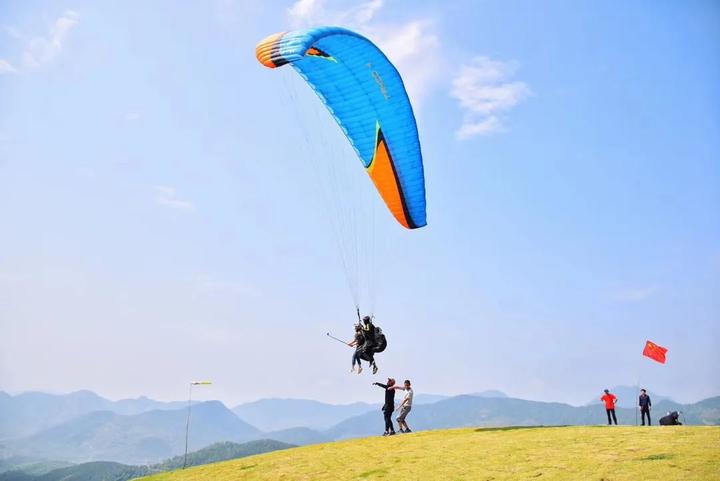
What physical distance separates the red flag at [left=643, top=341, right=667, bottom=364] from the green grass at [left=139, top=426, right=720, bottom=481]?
40.2ft

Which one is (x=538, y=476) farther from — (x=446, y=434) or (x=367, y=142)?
(x=367, y=142)

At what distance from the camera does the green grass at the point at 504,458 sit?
13250 mm

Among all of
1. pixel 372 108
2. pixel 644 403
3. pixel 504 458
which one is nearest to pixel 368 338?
pixel 504 458

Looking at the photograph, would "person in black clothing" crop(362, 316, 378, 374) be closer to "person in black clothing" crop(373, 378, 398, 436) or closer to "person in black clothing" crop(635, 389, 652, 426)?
"person in black clothing" crop(373, 378, 398, 436)

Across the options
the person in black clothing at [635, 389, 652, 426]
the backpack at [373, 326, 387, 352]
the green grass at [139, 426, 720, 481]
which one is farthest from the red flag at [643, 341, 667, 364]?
the backpack at [373, 326, 387, 352]

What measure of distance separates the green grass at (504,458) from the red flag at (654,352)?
1226 cm

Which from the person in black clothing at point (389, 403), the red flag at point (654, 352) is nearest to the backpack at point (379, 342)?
the person in black clothing at point (389, 403)

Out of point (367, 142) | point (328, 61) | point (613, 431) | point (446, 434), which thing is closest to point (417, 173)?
point (367, 142)

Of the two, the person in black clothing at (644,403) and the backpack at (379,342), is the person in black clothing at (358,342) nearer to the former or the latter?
the backpack at (379,342)

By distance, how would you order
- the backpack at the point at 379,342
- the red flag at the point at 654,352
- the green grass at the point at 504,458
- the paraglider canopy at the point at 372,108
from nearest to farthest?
the green grass at the point at 504,458 → the paraglider canopy at the point at 372,108 → the backpack at the point at 379,342 → the red flag at the point at 654,352

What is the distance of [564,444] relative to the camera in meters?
16.2

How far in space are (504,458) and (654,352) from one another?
A: 18.4m

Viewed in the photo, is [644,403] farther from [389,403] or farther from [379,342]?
[379,342]

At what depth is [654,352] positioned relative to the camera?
29906 mm
